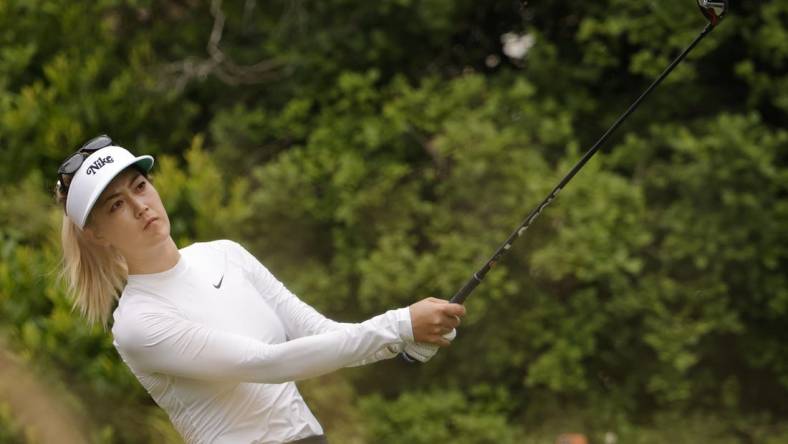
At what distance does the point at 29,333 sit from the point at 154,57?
9.24 ft

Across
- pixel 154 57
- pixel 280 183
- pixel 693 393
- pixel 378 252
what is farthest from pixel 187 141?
pixel 693 393

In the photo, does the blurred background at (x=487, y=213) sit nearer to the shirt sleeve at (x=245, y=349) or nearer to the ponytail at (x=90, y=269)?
the ponytail at (x=90, y=269)

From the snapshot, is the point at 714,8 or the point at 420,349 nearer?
the point at 420,349

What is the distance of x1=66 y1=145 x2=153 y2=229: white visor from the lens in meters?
2.84

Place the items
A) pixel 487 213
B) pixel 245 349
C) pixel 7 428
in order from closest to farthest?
pixel 245 349 → pixel 7 428 → pixel 487 213

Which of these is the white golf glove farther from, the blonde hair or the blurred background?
the blurred background

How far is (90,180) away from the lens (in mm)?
2848

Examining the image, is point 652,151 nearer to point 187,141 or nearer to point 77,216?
point 187,141

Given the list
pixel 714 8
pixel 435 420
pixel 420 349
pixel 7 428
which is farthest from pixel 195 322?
pixel 435 420

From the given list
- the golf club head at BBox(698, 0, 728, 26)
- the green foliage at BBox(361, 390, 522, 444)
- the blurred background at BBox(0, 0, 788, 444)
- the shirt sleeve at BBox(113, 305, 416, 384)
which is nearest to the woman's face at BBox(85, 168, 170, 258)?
the shirt sleeve at BBox(113, 305, 416, 384)

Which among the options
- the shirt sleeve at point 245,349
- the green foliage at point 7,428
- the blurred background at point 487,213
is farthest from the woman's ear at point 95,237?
the blurred background at point 487,213

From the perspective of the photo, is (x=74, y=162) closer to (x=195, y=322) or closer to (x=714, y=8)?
(x=195, y=322)

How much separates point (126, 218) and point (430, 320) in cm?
82

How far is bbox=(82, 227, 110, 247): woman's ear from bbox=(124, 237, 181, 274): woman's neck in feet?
0.29
